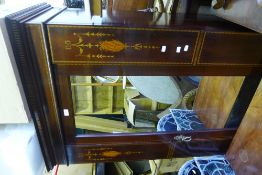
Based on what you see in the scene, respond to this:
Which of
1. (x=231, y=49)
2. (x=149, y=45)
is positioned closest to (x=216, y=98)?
(x=231, y=49)

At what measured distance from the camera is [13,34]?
0.50 metres

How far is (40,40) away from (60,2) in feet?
1.67

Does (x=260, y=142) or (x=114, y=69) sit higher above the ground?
(x=114, y=69)

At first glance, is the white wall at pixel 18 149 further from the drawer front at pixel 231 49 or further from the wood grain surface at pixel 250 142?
the wood grain surface at pixel 250 142

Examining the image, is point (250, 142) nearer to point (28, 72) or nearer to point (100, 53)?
point (100, 53)

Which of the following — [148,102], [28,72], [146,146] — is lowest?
[146,146]

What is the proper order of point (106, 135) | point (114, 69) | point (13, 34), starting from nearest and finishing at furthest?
point (13, 34)
point (114, 69)
point (106, 135)

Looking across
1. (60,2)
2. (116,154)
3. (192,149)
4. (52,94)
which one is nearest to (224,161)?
(192,149)

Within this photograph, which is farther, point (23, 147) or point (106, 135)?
point (106, 135)

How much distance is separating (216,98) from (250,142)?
0.79ft

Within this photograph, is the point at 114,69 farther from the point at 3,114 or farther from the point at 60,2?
the point at 60,2

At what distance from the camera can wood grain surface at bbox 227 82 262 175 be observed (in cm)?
68

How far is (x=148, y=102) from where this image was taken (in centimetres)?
87

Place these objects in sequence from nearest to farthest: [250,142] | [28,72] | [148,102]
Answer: [28,72] → [250,142] → [148,102]
